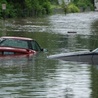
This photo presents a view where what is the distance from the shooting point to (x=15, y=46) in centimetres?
2784

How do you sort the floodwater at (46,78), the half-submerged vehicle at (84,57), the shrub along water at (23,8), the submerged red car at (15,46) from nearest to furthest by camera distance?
the floodwater at (46,78), the half-submerged vehicle at (84,57), the submerged red car at (15,46), the shrub along water at (23,8)

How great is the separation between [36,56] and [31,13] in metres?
83.6

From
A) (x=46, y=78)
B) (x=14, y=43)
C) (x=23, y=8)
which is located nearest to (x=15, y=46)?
(x=14, y=43)

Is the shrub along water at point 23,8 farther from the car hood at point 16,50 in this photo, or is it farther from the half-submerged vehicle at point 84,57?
the half-submerged vehicle at point 84,57

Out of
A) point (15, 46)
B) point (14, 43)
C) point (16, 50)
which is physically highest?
point (14, 43)

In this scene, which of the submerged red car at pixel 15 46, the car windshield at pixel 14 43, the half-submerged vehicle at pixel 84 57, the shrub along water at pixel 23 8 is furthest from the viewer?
the shrub along water at pixel 23 8

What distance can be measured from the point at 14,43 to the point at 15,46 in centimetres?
16

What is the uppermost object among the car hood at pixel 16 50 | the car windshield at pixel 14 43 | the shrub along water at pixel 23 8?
the car windshield at pixel 14 43

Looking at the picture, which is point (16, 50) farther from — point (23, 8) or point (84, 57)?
point (23, 8)

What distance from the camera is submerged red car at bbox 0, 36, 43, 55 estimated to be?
89.2ft

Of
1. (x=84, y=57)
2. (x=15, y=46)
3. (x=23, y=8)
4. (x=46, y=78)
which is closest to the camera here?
(x=46, y=78)

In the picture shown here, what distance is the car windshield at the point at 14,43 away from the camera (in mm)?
27609

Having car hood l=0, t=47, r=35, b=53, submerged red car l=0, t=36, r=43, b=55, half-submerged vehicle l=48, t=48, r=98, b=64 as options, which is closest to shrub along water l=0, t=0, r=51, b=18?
submerged red car l=0, t=36, r=43, b=55

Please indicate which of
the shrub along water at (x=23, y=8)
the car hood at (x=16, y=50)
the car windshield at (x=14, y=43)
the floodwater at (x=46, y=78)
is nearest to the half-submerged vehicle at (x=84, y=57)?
the floodwater at (x=46, y=78)
